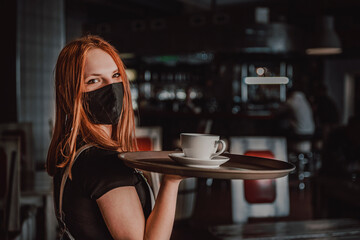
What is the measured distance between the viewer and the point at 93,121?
121 cm

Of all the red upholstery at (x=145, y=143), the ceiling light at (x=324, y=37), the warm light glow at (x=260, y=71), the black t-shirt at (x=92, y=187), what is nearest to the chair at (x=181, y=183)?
the red upholstery at (x=145, y=143)

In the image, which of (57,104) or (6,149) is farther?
(6,149)

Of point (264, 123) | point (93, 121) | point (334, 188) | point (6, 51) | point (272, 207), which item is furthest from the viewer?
point (264, 123)

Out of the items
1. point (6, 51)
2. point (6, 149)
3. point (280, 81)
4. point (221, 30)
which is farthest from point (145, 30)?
point (6, 149)

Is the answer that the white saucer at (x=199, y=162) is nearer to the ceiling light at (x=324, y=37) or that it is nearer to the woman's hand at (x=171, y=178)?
the woman's hand at (x=171, y=178)

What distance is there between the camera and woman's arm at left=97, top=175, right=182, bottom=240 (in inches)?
40.7

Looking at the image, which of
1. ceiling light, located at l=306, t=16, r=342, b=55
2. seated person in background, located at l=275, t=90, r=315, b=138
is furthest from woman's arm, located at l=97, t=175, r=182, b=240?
ceiling light, located at l=306, t=16, r=342, b=55

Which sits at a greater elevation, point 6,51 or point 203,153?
point 6,51

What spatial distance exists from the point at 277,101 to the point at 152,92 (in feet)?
11.2

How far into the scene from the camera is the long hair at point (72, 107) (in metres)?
1.15

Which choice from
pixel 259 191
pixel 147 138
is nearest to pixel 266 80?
pixel 147 138

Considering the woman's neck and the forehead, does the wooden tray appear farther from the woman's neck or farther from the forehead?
the forehead

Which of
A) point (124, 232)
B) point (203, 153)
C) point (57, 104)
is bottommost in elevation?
point (124, 232)

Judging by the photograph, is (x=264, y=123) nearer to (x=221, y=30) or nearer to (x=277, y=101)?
(x=221, y=30)
